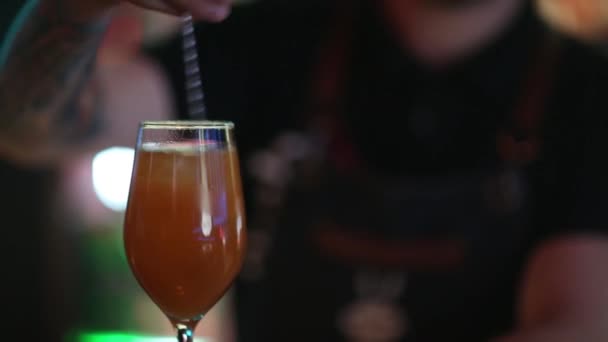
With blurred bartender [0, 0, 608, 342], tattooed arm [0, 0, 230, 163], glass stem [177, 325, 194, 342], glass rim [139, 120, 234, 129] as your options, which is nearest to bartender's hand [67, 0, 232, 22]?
tattooed arm [0, 0, 230, 163]

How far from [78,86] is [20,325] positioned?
5.48ft

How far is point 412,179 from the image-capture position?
145 cm

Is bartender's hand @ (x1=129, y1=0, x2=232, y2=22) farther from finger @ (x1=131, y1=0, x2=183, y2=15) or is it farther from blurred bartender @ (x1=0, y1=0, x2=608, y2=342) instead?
blurred bartender @ (x1=0, y1=0, x2=608, y2=342)

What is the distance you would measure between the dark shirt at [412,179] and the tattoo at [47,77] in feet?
1.68

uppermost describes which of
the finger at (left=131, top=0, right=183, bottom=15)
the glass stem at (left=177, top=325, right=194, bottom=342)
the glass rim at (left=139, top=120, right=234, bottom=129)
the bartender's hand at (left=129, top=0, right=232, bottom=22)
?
the finger at (left=131, top=0, right=183, bottom=15)

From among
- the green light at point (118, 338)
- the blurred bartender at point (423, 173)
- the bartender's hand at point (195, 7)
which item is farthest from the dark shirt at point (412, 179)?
the bartender's hand at point (195, 7)

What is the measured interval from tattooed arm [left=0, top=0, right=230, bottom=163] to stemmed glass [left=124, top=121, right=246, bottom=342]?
129 millimetres

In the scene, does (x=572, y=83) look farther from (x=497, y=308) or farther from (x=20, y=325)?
(x=20, y=325)

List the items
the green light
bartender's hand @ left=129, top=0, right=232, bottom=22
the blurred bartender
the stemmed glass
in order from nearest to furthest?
bartender's hand @ left=129, top=0, right=232, bottom=22, the stemmed glass, the blurred bartender, the green light

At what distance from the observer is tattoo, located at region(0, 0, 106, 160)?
0.84 m

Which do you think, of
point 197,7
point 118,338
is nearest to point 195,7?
point 197,7

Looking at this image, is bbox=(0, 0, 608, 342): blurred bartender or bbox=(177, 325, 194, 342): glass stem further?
bbox=(0, 0, 608, 342): blurred bartender

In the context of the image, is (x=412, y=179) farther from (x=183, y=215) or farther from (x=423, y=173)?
(x=183, y=215)

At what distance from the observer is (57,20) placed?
83cm
